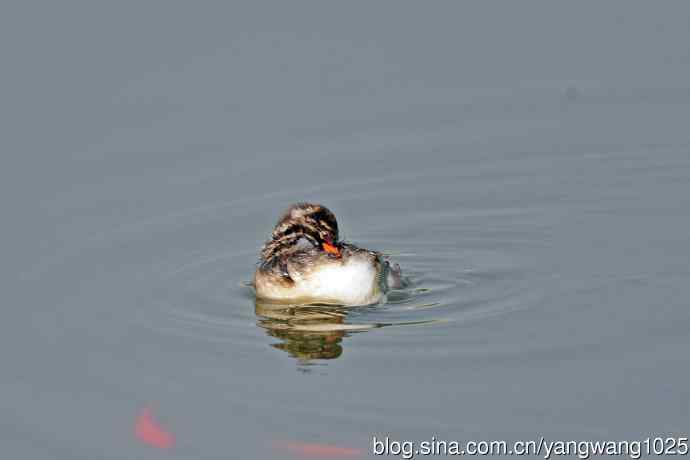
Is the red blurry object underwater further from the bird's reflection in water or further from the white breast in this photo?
the white breast

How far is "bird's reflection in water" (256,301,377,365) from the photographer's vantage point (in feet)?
42.2

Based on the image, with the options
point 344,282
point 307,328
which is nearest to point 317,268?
point 344,282

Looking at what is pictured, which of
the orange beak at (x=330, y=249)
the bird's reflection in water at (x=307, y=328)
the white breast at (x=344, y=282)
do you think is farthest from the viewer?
the orange beak at (x=330, y=249)

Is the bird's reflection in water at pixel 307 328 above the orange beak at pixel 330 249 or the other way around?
the other way around

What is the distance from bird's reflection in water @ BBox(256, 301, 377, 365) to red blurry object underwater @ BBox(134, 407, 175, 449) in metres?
1.81

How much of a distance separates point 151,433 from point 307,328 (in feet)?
9.46

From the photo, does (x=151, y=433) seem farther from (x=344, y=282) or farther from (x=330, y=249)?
(x=330, y=249)

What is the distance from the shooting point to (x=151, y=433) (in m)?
11.1

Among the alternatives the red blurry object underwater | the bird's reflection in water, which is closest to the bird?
the bird's reflection in water

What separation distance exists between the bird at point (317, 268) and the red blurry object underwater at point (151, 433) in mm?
3015

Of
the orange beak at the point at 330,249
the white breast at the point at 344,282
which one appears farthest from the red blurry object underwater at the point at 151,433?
the orange beak at the point at 330,249

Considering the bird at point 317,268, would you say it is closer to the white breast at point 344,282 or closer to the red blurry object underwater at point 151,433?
the white breast at point 344,282

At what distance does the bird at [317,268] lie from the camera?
543 inches

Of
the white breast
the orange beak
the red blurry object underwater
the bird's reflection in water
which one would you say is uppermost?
the orange beak
